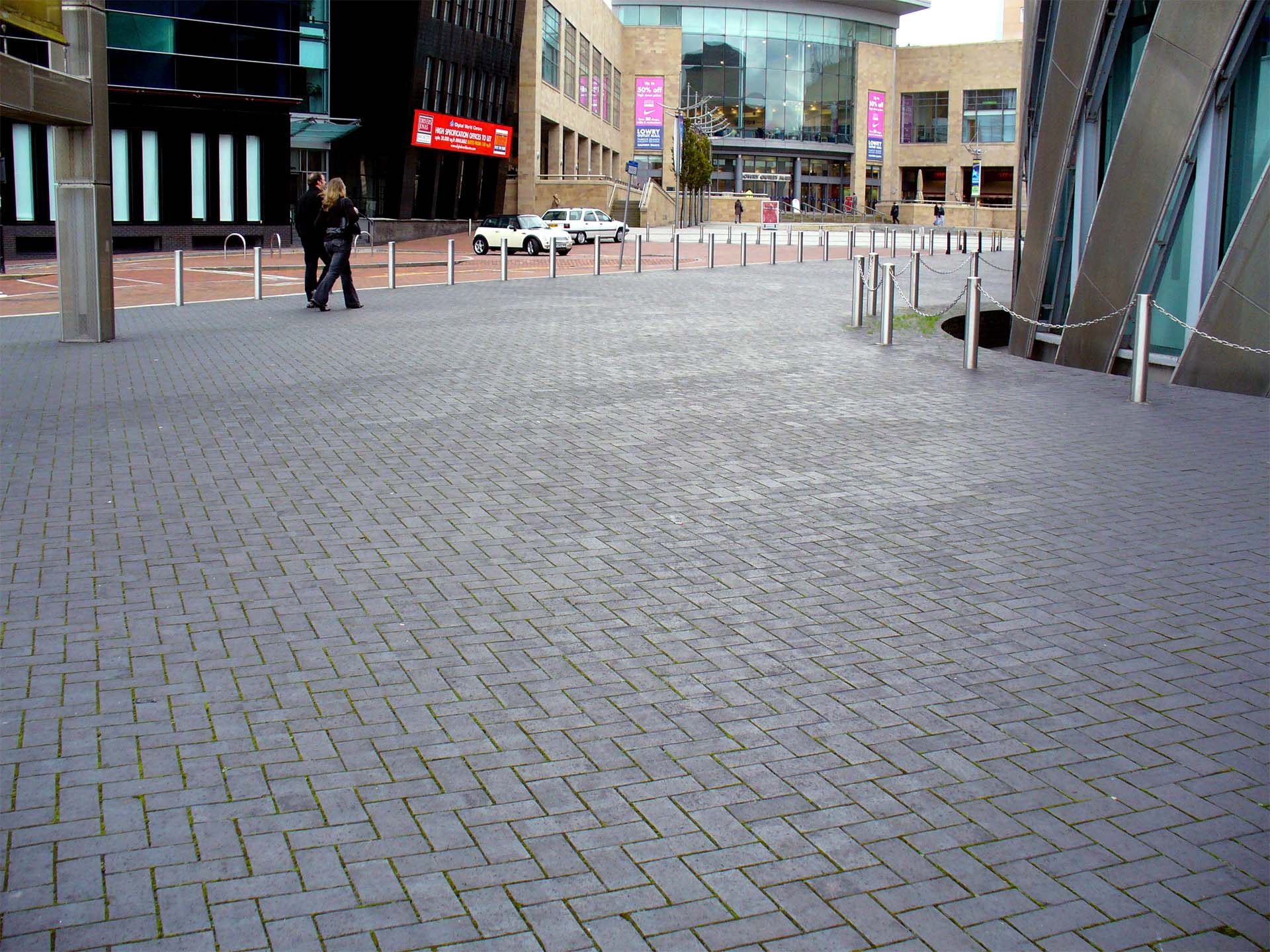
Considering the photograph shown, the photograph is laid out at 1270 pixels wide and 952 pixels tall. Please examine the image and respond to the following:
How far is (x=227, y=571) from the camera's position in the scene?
684cm

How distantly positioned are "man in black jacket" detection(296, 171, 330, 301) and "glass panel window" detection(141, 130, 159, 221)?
24.5 metres

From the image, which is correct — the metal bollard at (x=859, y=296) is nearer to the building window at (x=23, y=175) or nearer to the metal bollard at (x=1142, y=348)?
the metal bollard at (x=1142, y=348)


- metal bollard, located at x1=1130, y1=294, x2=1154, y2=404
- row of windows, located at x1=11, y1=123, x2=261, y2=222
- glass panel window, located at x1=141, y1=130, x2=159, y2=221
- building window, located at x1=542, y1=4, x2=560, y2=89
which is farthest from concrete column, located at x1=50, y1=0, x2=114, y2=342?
building window, located at x1=542, y1=4, x2=560, y2=89

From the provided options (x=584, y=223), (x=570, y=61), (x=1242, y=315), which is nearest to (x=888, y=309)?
(x=1242, y=315)

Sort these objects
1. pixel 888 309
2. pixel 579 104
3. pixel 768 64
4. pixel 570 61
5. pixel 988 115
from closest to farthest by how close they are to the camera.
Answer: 1. pixel 888 309
2. pixel 570 61
3. pixel 579 104
4. pixel 768 64
5. pixel 988 115

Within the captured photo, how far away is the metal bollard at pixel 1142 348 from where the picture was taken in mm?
12648

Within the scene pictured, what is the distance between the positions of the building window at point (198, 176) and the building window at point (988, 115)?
7860cm

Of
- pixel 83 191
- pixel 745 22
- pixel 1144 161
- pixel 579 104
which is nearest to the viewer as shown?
pixel 1144 161

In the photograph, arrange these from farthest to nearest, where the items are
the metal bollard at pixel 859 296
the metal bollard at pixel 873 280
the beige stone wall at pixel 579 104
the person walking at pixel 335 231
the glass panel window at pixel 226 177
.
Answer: the beige stone wall at pixel 579 104 < the glass panel window at pixel 226 177 < the person walking at pixel 335 231 < the metal bollard at pixel 873 280 < the metal bollard at pixel 859 296

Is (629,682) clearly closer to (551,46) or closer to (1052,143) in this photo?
(1052,143)

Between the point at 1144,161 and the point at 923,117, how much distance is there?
10399 centimetres

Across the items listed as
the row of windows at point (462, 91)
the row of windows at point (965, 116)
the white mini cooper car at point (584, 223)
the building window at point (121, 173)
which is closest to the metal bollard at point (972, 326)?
the building window at point (121, 173)

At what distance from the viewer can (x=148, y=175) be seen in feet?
142

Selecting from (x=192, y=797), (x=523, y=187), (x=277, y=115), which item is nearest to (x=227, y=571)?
(x=192, y=797)
